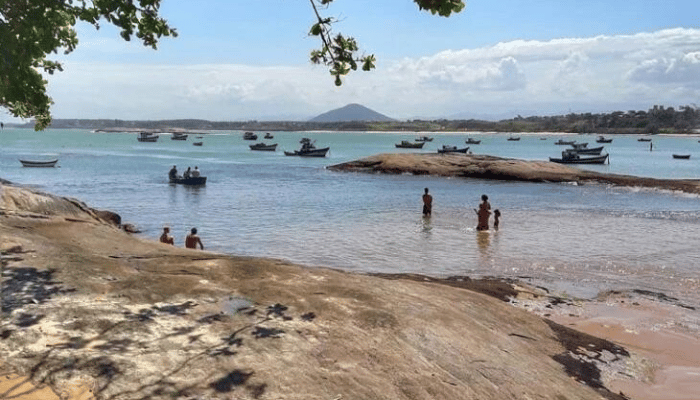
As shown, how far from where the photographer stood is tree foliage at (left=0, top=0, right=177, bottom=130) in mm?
9156

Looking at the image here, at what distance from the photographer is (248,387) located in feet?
18.2

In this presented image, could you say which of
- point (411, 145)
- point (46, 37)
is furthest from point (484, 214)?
point (411, 145)

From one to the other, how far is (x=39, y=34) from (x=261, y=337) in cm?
638

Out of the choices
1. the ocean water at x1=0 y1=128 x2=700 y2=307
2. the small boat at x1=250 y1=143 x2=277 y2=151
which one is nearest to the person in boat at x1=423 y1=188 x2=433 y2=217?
the ocean water at x1=0 y1=128 x2=700 y2=307

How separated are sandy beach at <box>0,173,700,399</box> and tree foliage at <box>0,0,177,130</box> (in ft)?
7.75

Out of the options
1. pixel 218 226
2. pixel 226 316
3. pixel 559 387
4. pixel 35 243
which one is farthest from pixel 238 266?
pixel 218 226

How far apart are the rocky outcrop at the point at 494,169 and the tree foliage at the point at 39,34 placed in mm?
45991

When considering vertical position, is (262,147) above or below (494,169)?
below

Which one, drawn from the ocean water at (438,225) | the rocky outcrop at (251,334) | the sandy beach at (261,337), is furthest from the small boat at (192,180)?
the rocky outcrop at (251,334)

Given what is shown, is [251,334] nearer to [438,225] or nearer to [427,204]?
[438,225]

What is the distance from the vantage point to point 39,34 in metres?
9.23

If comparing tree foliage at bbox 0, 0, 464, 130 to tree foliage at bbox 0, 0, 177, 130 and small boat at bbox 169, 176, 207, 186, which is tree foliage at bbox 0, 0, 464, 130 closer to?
tree foliage at bbox 0, 0, 177, 130

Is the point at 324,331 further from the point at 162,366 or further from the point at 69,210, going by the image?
the point at 69,210

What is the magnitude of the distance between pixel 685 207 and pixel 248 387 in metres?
38.8
